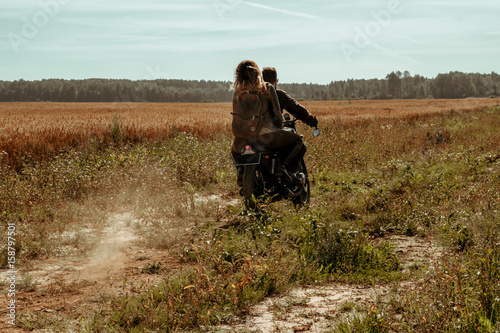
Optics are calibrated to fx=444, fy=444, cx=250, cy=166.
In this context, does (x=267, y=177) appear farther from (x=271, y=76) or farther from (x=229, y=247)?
(x=229, y=247)

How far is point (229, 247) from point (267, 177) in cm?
185

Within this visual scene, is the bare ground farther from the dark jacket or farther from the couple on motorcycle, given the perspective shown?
the dark jacket

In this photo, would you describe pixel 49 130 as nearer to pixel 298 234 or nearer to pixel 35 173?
pixel 35 173

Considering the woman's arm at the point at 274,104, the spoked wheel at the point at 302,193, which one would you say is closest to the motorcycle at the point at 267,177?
the spoked wheel at the point at 302,193

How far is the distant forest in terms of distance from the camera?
135 metres

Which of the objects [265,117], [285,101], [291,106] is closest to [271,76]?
[285,101]

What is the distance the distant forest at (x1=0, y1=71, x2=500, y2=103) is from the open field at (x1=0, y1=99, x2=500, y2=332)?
378 ft

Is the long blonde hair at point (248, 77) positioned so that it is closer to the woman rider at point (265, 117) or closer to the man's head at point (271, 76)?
the woman rider at point (265, 117)

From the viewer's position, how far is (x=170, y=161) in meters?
10.7

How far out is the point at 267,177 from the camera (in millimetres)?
6863

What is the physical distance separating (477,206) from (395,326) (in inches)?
171

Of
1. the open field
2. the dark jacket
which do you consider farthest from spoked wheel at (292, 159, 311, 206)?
the dark jacket

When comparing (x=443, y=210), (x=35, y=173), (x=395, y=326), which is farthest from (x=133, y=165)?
(x=395, y=326)

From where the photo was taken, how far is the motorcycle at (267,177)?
6395mm
